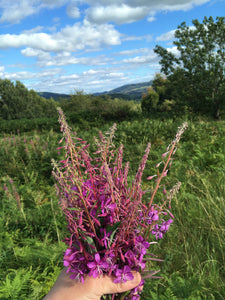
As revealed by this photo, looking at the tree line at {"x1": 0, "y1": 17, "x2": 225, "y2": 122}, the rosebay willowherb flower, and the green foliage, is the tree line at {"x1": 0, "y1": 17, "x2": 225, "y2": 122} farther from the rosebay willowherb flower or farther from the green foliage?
the green foliage

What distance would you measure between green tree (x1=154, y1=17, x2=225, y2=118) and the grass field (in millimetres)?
11927

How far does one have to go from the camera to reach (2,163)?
22.3ft

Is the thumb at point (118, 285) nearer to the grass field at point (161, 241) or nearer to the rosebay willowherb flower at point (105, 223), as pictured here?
the rosebay willowherb flower at point (105, 223)

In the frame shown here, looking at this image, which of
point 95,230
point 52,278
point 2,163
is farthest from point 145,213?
point 2,163

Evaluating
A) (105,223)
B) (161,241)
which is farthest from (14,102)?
(105,223)

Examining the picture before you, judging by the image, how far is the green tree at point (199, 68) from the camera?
54.8 ft

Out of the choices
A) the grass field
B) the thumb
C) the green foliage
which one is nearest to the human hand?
the thumb

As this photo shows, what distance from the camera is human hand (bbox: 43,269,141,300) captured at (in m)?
1.03

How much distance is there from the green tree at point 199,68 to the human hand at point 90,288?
17.3m

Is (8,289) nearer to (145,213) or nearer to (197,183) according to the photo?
(145,213)

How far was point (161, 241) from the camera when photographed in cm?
317

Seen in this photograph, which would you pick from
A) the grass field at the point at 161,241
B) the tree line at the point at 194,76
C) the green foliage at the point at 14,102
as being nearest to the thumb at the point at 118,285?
the grass field at the point at 161,241

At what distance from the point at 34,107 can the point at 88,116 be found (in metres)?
51.9

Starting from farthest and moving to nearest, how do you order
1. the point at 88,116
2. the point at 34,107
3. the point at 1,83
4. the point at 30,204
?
1. the point at 34,107
2. the point at 1,83
3. the point at 88,116
4. the point at 30,204
